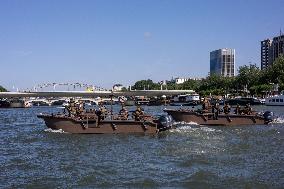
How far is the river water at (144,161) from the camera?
21.8 metres

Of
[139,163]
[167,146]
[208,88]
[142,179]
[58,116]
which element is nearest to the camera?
[142,179]

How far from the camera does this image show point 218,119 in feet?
164

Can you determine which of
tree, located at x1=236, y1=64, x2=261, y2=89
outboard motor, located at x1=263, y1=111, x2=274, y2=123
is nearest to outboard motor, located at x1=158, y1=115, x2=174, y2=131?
outboard motor, located at x1=263, y1=111, x2=274, y2=123

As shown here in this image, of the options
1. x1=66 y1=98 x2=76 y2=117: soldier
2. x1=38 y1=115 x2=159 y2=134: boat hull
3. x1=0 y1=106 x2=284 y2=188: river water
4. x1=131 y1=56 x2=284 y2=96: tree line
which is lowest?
x1=0 y1=106 x2=284 y2=188: river water

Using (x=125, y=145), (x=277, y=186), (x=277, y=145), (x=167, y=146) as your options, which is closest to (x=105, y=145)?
(x=125, y=145)

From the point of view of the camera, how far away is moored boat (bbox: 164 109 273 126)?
163 feet

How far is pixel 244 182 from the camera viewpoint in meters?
21.4

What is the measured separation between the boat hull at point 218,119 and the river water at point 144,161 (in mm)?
7777

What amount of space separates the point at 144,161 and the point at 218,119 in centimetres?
2394

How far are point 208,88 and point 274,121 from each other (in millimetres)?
126080

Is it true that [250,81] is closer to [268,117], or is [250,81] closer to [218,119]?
[268,117]

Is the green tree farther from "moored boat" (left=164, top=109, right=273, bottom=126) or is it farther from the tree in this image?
"moored boat" (left=164, top=109, right=273, bottom=126)

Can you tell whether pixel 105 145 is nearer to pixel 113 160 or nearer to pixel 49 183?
pixel 113 160

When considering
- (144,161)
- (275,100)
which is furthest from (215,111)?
(275,100)
